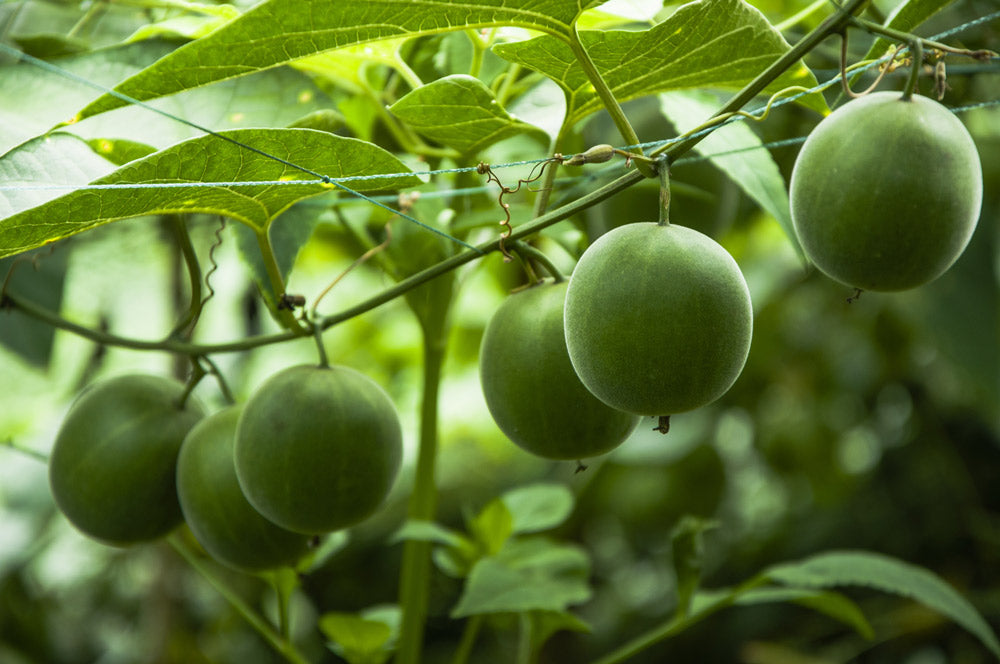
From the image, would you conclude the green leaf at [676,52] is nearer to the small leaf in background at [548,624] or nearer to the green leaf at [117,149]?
the green leaf at [117,149]

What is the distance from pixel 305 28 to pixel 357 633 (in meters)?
0.45

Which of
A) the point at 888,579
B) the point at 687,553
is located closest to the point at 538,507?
the point at 687,553

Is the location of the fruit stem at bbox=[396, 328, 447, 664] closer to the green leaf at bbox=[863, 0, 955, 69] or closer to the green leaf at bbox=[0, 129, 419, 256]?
the green leaf at bbox=[0, 129, 419, 256]

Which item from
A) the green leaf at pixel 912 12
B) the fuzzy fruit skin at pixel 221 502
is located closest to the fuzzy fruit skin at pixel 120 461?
the fuzzy fruit skin at pixel 221 502

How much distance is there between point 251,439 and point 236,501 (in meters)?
0.06

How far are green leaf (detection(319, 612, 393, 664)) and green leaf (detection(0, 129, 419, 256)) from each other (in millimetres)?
338

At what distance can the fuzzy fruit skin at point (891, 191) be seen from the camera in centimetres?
36

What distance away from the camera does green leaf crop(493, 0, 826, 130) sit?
435 millimetres

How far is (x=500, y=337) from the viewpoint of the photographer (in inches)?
19.5

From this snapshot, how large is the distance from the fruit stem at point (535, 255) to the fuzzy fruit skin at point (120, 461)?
0.27 meters

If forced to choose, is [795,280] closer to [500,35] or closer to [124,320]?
[500,35]

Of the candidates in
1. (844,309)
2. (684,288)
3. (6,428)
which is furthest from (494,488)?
(684,288)

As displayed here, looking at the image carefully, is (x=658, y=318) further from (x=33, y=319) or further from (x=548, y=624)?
(x=33, y=319)

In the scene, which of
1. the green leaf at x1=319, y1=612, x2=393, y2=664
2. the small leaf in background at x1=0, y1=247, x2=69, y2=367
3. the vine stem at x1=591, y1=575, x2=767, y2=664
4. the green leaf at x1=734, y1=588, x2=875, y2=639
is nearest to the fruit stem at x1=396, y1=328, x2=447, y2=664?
the green leaf at x1=319, y1=612, x2=393, y2=664
